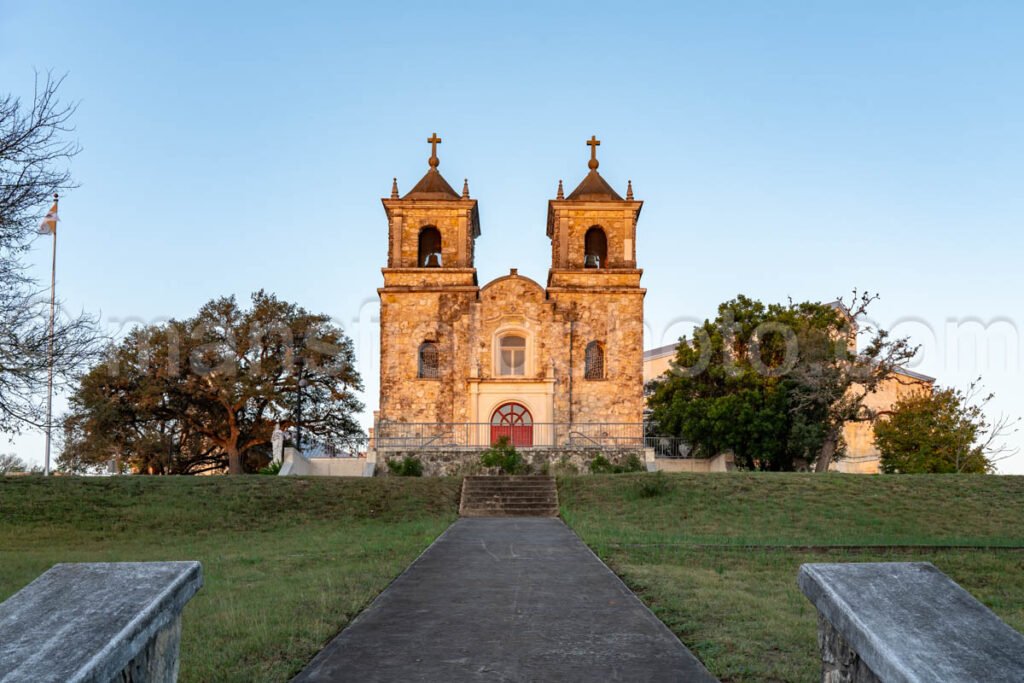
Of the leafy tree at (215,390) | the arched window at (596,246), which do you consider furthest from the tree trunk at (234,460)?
the arched window at (596,246)

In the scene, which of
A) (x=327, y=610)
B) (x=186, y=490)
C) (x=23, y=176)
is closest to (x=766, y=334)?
(x=186, y=490)

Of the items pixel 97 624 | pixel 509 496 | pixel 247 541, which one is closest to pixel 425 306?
pixel 509 496

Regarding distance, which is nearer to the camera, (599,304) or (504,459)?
(504,459)

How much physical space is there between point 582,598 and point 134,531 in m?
13.4

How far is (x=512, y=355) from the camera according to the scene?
121ft

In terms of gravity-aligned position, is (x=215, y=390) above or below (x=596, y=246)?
below

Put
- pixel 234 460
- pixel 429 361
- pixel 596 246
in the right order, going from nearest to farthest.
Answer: pixel 429 361 → pixel 596 246 → pixel 234 460

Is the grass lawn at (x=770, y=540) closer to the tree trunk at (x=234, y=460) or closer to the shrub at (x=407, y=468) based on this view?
the shrub at (x=407, y=468)

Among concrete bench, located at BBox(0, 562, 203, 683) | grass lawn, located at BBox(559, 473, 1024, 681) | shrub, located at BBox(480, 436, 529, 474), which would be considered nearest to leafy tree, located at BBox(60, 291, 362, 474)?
shrub, located at BBox(480, 436, 529, 474)

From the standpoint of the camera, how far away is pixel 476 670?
21.5 ft

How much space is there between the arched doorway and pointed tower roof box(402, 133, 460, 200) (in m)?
9.10

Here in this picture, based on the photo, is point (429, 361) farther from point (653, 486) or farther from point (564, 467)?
point (653, 486)

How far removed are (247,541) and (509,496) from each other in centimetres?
933

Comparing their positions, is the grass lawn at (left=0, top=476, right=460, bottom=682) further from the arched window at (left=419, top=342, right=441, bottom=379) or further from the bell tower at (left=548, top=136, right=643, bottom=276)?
the bell tower at (left=548, top=136, right=643, bottom=276)
